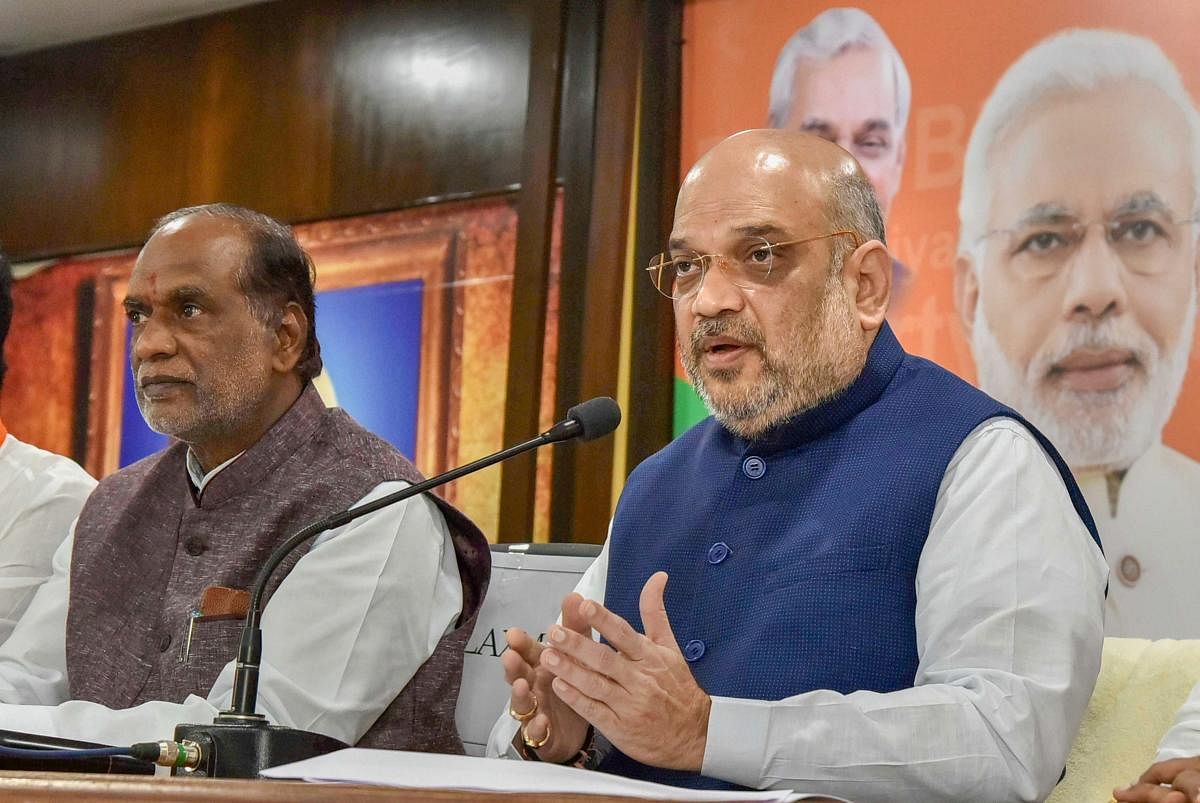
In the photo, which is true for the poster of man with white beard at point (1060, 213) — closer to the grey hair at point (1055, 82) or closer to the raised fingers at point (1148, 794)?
the grey hair at point (1055, 82)

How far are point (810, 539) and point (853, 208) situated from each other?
1.77ft

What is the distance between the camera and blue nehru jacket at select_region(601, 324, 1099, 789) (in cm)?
195

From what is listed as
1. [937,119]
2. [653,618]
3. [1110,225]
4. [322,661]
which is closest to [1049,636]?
[653,618]

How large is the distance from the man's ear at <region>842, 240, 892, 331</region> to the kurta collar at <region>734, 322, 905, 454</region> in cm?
6

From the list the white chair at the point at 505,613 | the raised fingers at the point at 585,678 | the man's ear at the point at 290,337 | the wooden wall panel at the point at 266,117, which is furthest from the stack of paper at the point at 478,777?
the wooden wall panel at the point at 266,117

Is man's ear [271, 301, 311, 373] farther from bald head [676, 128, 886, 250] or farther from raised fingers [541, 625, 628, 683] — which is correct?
raised fingers [541, 625, 628, 683]

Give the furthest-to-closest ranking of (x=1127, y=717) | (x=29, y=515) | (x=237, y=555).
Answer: (x=29, y=515)
(x=237, y=555)
(x=1127, y=717)

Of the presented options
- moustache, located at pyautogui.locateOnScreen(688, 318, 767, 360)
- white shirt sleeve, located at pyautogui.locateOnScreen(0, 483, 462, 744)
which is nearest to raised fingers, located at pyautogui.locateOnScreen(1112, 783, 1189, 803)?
moustache, located at pyautogui.locateOnScreen(688, 318, 767, 360)

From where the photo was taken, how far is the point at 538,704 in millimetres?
1886

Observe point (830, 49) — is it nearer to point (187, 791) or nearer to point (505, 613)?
point (505, 613)

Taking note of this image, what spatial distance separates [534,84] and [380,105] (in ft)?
2.35

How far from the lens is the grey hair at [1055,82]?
351 cm

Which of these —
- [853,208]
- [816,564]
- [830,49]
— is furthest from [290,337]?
[830,49]

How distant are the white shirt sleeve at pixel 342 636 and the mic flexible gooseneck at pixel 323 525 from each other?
45 cm
